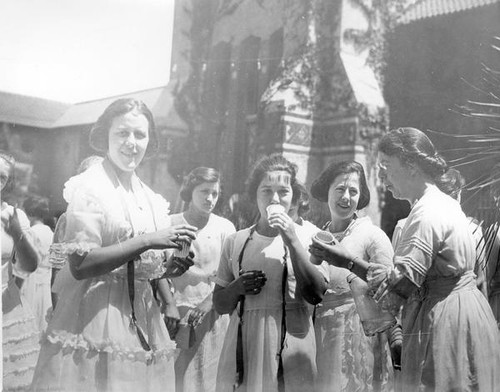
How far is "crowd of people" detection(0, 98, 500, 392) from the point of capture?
8.61 ft

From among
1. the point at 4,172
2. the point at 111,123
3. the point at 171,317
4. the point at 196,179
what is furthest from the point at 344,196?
the point at 4,172

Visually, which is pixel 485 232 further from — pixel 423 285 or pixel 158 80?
pixel 158 80

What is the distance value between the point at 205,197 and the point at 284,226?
1.41 feet

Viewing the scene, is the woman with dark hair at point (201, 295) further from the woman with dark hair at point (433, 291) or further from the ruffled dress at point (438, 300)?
the ruffled dress at point (438, 300)

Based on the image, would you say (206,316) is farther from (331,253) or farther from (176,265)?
(331,253)

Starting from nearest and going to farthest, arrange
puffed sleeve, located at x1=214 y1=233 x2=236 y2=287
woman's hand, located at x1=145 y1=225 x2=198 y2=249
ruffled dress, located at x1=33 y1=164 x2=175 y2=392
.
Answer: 1. ruffled dress, located at x1=33 y1=164 x2=175 y2=392
2. woman's hand, located at x1=145 y1=225 x2=198 y2=249
3. puffed sleeve, located at x1=214 y1=233 x2=236 y2=287

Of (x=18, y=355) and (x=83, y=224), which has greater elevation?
(x=83, y=224)

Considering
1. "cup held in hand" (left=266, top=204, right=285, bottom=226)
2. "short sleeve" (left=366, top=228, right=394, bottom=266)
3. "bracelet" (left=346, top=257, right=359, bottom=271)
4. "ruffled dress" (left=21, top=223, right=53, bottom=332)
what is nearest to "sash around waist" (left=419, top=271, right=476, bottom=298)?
"short sleeve" (left=366, top=228, right=394, bottom=266)

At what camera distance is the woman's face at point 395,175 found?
2953 millimetres

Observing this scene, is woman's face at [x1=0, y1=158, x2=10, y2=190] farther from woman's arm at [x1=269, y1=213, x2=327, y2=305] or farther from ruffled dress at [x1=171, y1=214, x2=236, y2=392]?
woman's arm at [x1=269, y1=213, x2=327, y2=305]

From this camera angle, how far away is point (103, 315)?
102 inches

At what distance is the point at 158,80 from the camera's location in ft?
10.1

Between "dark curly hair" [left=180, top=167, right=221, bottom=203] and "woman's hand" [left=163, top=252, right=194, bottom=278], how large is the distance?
0.96ft

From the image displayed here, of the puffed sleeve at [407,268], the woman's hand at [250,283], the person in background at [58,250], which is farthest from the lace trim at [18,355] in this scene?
the puffed sleeve at [407,268]
